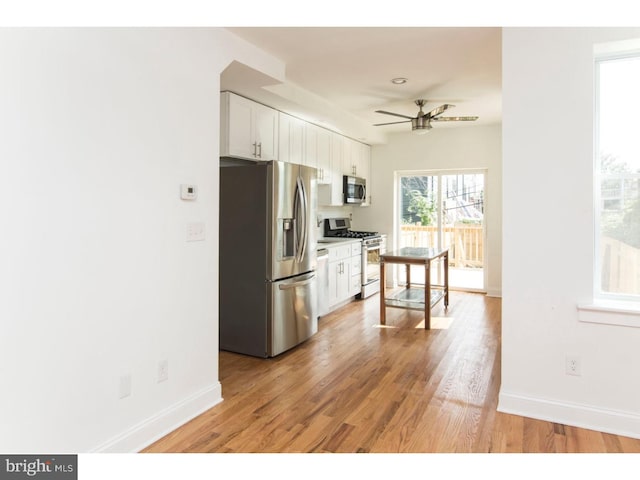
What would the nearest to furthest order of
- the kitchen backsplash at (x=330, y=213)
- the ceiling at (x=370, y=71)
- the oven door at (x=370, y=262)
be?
the ceiling at (x=370, y=71) → the oven door at (x=370, y=262) → the kitchen backsplash at (x=330, y=213)

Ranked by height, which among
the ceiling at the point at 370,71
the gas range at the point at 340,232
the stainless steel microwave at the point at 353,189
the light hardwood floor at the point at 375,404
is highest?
the ceiling at the point at 370,71

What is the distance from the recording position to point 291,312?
149 inches

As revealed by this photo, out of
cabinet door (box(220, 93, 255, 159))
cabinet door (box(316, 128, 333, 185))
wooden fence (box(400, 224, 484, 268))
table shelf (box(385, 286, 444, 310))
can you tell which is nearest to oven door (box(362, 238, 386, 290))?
wooden fence (box(400, 224, 484, 268))

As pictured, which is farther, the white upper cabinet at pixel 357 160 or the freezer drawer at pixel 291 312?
the white upper cabinet at pixel 357 160

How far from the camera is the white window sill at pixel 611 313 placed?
2303mm

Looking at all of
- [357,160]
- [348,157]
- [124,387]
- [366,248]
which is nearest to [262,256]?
[124,387]

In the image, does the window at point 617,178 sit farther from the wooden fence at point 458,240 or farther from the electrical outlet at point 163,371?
the wooden fence at point 458,240

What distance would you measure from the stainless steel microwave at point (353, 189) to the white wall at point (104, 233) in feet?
11.4

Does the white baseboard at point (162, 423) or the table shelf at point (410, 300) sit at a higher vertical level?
the table shelf at point (410, 300)

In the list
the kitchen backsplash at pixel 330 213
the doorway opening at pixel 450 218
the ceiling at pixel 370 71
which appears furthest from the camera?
the doorway opening at pixel 450 218

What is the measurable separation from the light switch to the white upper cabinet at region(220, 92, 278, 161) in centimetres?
119

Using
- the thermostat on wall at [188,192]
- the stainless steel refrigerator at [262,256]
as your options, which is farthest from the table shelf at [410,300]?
the thermostat on wall at [188,192]
